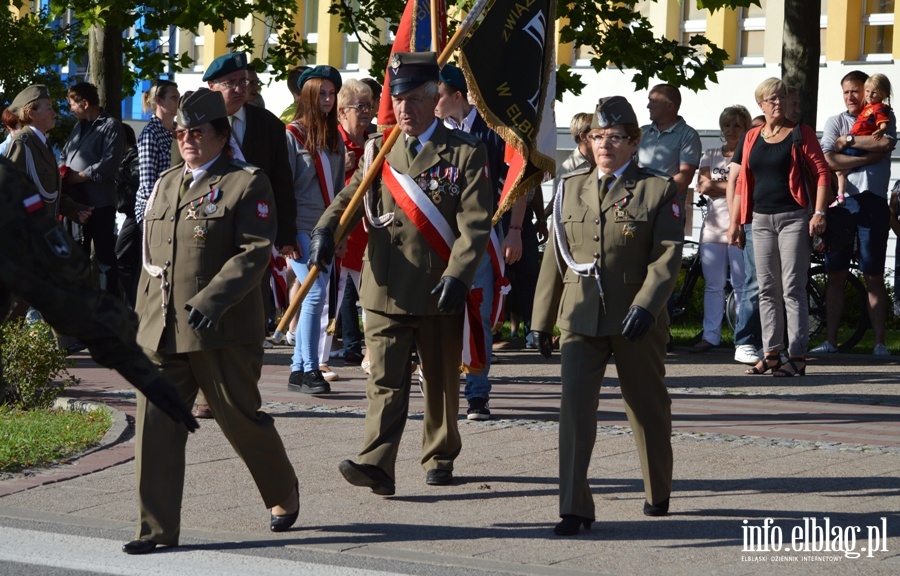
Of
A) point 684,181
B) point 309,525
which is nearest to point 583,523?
point 309,525

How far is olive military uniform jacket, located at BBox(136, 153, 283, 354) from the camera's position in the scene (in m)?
6.56

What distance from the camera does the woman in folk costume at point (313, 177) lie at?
10.9 meters

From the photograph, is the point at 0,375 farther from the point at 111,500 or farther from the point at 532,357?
the point at 532,357

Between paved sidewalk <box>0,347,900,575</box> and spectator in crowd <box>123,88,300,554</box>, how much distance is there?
30 centimetres

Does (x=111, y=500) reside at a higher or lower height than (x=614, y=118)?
lower

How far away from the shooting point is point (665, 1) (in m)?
31.5

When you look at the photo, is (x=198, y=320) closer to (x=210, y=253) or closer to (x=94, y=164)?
(x=210, y=253)

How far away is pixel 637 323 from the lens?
6.65 metres

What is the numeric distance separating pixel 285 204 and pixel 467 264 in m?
2.26

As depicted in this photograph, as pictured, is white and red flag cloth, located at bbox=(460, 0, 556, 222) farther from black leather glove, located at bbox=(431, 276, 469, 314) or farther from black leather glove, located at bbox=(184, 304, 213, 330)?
black leather glove, located at bbox=(184, 304, 213, 330)

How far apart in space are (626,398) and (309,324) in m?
4.31

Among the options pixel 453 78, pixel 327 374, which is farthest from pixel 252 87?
pixel 327 374

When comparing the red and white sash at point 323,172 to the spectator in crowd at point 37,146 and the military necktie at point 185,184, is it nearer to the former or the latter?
the spectator in crowd at point 37,146

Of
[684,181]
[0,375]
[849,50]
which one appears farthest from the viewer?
[849,50]
